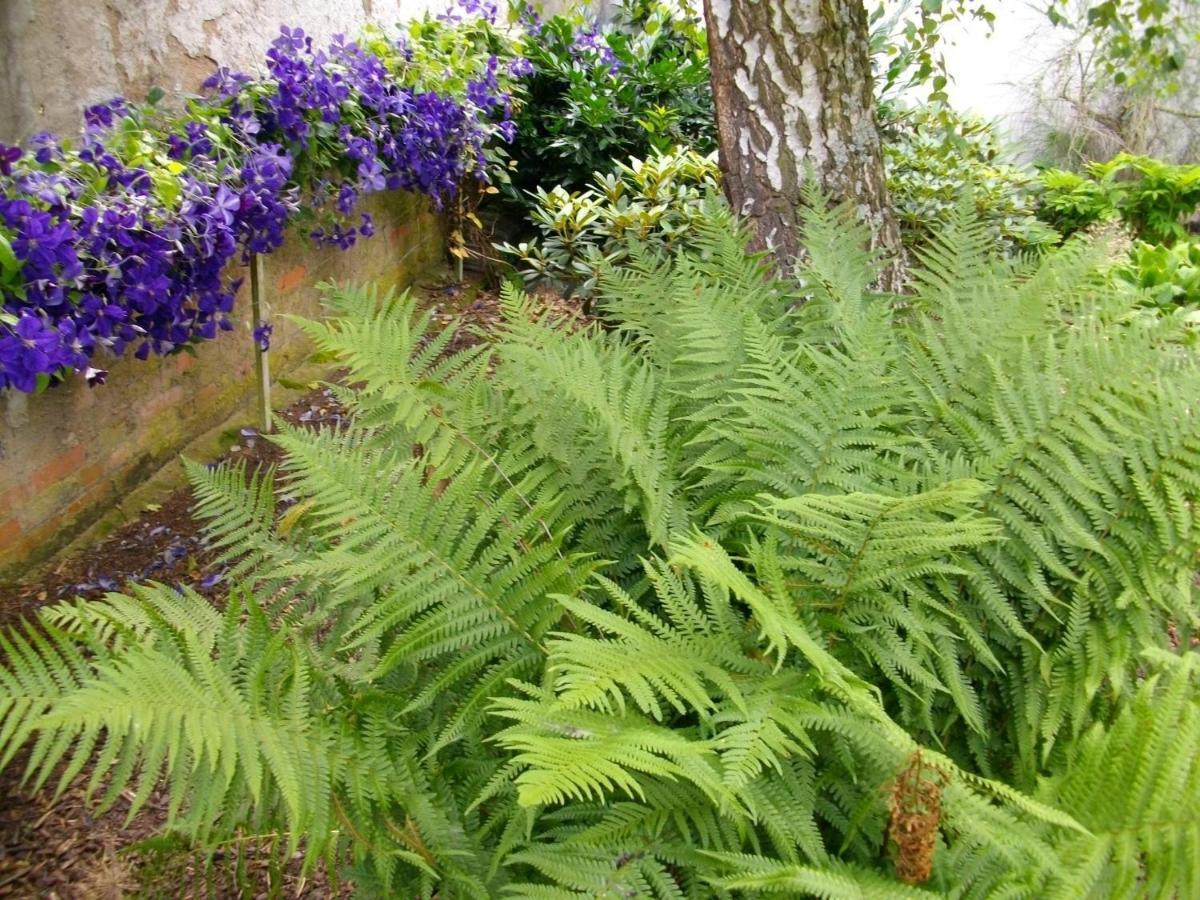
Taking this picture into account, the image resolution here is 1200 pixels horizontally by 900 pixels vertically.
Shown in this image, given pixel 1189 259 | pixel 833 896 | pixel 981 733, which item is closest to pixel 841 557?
pixel 981 733

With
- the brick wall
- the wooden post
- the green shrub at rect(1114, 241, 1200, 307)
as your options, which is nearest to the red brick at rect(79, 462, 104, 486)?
the brick wall

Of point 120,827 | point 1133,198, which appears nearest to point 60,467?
point 120,827

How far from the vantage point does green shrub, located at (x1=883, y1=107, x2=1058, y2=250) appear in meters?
3.75

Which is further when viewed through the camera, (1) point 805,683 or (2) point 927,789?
(1) point 805,683

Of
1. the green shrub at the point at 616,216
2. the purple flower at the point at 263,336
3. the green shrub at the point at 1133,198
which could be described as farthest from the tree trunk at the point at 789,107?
the green shrub at the point at 1133,198

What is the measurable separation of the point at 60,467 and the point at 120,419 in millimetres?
233

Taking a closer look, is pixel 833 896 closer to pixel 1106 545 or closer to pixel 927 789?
pixel 927 789

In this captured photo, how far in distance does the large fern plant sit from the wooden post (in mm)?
1435

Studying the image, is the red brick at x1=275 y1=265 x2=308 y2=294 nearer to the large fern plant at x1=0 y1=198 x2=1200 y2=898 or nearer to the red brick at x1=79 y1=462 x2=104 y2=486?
the red brick at x1=79 y1=462 x2=104 y2=486

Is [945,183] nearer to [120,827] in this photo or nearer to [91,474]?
[91,474]

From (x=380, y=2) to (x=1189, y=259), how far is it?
4066 millimetres

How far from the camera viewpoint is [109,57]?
7.93ft

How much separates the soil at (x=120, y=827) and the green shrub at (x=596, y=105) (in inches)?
87.3

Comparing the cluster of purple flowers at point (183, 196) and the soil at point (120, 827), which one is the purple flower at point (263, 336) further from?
the soil at point (120, 827)
